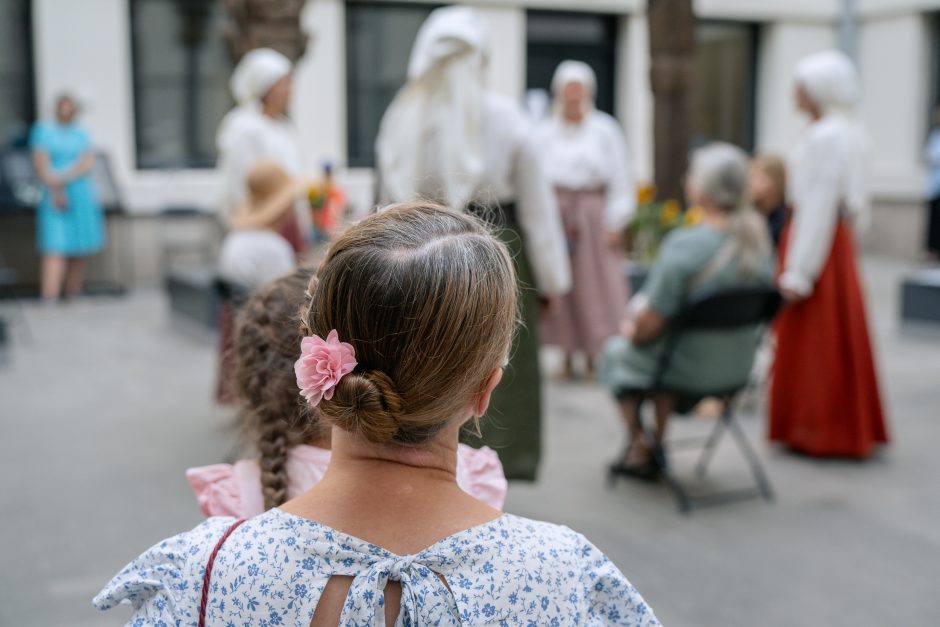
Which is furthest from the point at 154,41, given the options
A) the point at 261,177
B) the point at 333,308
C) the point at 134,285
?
the point at 333,308

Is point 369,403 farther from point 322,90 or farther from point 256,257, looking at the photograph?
point 322,90

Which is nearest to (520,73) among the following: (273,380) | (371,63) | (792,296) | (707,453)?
(371,63)

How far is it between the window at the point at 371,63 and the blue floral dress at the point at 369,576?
1202 centimetres

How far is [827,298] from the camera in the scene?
5.06 metres

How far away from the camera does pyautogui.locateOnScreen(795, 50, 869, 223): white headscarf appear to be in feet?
16.1

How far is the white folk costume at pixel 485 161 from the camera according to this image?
3.73 meters

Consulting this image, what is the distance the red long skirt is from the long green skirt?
176cm

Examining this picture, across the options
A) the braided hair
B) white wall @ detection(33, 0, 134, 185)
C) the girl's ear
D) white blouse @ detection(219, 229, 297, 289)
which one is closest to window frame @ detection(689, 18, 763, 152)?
white wall @ detection(33, 0, 134, 185)

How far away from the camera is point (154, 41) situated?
12.0 metres

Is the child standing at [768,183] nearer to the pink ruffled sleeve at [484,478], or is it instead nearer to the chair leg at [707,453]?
the chair leg at [707,453]

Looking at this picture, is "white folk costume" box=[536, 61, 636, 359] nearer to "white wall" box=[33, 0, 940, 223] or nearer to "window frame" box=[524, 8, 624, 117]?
"white wall" box=[33, 0, 940, 223]

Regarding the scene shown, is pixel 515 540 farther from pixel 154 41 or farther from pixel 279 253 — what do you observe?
pixel 154 41

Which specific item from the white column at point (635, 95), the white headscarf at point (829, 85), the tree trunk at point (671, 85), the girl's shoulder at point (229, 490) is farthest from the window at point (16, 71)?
the girl's shoulder at point (229, 490)

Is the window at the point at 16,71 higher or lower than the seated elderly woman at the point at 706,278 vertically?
higher
